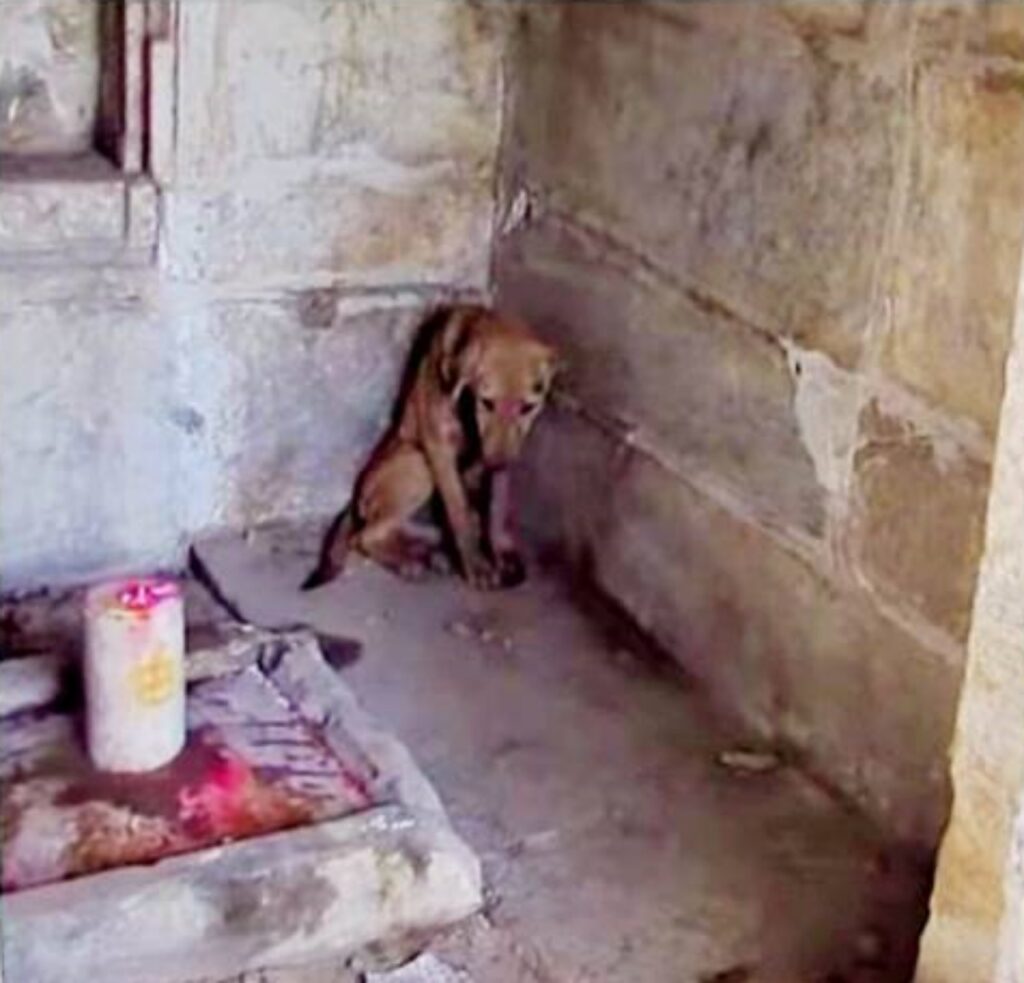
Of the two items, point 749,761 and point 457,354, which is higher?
point 457,354

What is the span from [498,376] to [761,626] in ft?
1.70

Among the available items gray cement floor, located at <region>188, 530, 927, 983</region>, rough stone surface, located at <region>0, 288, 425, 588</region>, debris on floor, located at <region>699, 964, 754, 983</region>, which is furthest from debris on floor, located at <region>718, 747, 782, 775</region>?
rough stone surface, located at <region>0, 288, 425, 588</region>

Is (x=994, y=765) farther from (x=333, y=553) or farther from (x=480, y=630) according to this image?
(x=333, y=553)

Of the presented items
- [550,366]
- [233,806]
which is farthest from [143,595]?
[550,366]

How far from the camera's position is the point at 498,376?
2.79m

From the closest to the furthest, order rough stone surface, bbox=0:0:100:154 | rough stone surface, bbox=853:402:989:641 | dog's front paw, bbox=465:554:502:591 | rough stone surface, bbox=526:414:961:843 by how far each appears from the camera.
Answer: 1. rough stone surface, bbox=853:402:989:641
2. rough stone surface, bbox=526:414:961:843
3. rough stone surface, bbox=0:0:100:154
4. dog's front paw, bbox=465:554:502:591

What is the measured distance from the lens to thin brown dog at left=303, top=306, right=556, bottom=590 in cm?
286

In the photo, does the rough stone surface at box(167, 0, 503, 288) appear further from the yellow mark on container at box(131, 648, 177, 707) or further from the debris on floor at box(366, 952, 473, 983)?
the debris on floor at box(366, 952, 473, 983)

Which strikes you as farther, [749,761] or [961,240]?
[749,761]


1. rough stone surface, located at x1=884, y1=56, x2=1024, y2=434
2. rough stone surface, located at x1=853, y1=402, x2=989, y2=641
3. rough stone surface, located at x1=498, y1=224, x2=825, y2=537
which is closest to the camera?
rough stone surface, located at x1=884, y1=56, x2=1024, y2=434

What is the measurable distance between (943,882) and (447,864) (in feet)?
1.67

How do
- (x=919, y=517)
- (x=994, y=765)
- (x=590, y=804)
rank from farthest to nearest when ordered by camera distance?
(x=590, y=804) → (x=919, y=517) → (x=994, y=765)

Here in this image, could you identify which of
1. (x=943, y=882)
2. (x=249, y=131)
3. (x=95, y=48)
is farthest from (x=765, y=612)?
(x=95, y=48)

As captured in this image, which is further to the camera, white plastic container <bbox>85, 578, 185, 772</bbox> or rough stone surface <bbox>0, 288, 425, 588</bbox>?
rough stone surface <bbox>0, 288, 425, 588</bbox>
